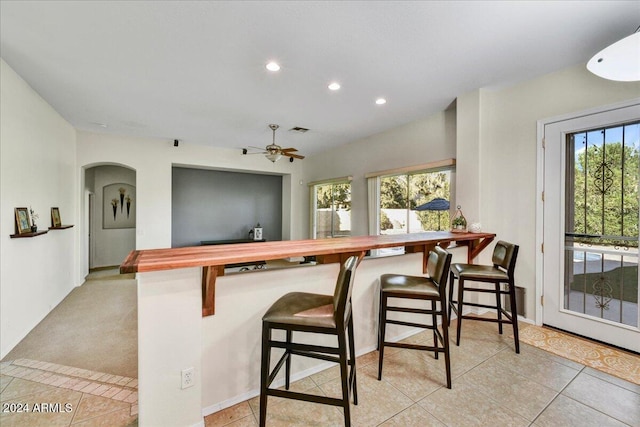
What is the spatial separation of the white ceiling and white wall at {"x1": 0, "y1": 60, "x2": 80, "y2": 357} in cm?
30

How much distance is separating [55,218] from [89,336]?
191 centimetres

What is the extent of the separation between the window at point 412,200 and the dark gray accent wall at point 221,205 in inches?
143

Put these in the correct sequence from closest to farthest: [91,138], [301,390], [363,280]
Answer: [301,390] < [363,280] < [91,138]

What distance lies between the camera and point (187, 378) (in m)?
1.51

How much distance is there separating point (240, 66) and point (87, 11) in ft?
3.82

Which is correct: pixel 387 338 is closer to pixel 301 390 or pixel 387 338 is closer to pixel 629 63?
pixel 301 390

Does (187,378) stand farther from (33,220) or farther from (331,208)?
(331,208)

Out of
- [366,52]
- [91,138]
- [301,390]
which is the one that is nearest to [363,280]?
[301,390]

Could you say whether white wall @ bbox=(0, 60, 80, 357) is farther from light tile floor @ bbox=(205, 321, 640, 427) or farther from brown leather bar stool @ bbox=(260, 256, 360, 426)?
brown leather bar stool @ bbox=(260, 256, 360, 426)

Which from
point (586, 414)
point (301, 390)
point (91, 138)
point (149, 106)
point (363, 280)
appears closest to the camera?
point (586, 414)

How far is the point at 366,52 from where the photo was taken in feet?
8.02

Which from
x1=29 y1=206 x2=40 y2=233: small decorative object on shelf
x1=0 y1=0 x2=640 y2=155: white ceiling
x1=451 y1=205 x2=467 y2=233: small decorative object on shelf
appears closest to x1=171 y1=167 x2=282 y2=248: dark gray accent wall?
x1=0 y1=0 x2=640 y2=155: white ceiling

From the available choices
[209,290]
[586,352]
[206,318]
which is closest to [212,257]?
[209,290]

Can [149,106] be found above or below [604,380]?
above
